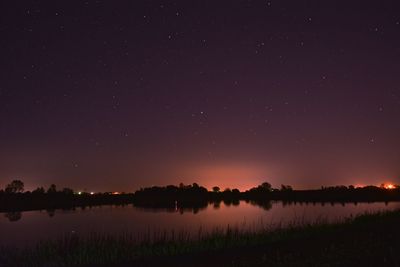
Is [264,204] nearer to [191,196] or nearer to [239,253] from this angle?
[191,196]

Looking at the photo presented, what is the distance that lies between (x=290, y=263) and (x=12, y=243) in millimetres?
26830

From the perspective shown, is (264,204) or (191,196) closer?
(264,204)

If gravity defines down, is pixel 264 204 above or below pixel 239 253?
above

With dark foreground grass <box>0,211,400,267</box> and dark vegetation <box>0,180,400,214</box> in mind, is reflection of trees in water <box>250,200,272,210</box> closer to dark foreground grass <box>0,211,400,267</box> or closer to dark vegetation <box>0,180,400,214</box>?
dark vegetation <box>0,180,400,214</box>

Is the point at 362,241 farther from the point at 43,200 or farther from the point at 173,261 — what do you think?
the point at 43,200

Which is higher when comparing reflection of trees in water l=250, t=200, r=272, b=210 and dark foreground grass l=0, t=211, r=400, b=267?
reflection of trees in water l=250, t=200, r=272, b=210

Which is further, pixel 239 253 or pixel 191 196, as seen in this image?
pixel 191 196

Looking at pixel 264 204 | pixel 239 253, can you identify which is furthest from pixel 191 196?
pixel 239 253

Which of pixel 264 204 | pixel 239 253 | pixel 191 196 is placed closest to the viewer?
pixel 239 253

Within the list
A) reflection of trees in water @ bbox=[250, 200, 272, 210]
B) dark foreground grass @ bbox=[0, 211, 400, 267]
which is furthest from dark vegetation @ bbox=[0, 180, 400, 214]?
dark foreground grass @ bbox=[0, 211, 400, 267]

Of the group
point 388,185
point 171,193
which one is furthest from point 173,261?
point 388,185

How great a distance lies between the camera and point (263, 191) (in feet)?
498

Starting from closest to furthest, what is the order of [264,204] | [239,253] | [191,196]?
[239,253], [264,204], [191,196]

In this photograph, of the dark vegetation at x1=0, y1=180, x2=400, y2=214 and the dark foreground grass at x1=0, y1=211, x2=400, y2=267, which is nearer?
the dark foreground grass at x1=0, y1=211, x2=400, y2=267
